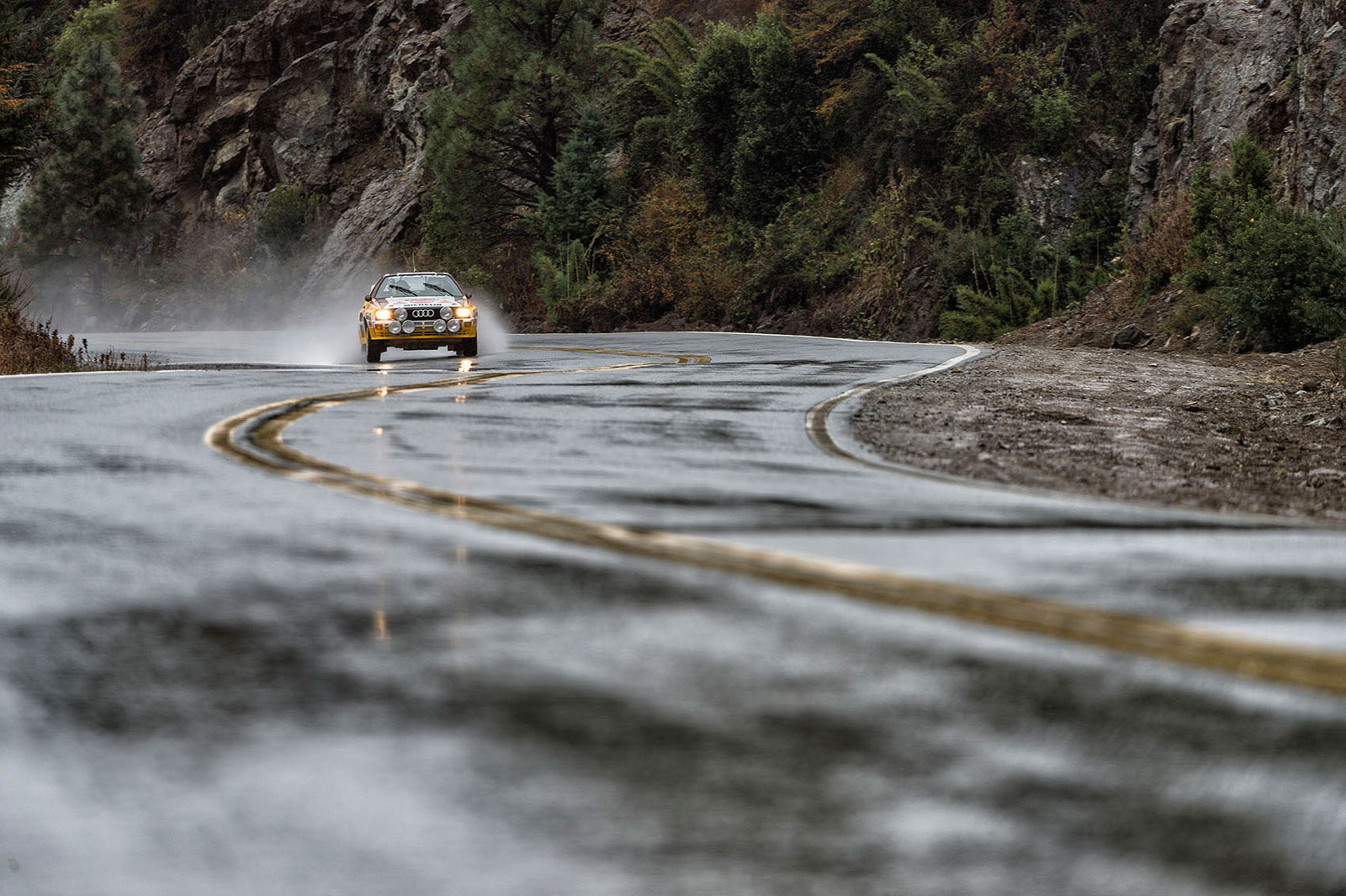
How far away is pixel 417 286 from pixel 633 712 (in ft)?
73.5

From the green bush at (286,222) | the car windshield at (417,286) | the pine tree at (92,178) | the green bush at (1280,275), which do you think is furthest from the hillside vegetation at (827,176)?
the pine tree at (92,178)

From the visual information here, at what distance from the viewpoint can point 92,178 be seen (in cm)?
7012

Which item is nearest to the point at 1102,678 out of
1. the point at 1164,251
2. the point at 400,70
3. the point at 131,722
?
the point at 131,722

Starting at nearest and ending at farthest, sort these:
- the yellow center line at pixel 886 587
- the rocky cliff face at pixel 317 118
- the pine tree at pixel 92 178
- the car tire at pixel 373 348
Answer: the yellow center line at pixel 886 587 → the car tire at pixel 373 348 → the rocky cliff face at pixel 317 118 → the pine tree at pixel 92 178

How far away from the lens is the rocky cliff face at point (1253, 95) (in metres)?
24.9

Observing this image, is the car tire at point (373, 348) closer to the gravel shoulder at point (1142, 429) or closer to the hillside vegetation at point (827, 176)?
the hillside vegetation at point (827, 176)

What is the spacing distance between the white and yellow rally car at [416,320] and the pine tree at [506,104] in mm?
21703

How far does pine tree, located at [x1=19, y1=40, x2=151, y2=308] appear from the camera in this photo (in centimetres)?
6906

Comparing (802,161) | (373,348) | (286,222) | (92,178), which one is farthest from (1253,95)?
(92,178)

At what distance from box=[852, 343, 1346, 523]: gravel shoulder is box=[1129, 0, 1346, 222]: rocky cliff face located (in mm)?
5842

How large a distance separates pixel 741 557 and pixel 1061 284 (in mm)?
26430

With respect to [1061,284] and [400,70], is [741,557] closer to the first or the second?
[1061,284]

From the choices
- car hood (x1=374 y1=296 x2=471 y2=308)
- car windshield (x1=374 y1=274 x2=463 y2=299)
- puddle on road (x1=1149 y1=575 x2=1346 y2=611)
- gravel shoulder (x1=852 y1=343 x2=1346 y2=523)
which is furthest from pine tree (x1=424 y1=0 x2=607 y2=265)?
puddle on road (x1=1149 y1=575 x2=1346 y2=611)

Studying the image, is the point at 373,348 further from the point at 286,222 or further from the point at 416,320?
the point at 286,222
